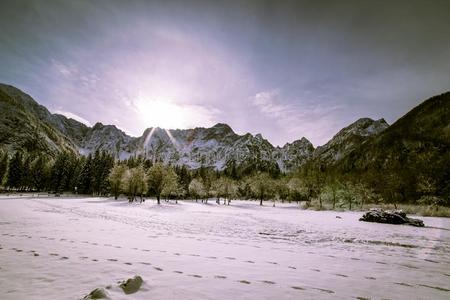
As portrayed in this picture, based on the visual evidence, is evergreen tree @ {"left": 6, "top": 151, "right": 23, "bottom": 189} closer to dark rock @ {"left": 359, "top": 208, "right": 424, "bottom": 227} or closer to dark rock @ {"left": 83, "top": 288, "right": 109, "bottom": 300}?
dark rock @ {"left": 359, "top": 208, "right": 424, "bottom": 227}

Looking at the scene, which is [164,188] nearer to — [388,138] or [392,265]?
[392,265]

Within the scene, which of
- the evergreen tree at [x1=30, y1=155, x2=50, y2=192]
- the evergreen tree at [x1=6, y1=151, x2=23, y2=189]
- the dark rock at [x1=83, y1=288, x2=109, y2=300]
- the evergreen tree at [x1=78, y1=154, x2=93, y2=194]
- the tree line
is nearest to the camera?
the dark rock at [x1=83, y1=288, x2=109, y2=300]

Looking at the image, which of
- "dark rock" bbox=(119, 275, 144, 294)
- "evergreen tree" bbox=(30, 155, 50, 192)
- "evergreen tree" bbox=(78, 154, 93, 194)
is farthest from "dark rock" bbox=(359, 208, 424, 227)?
"evergreen tree" bbox=(30, 155, 50, 192)

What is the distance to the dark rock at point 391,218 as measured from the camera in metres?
27.3

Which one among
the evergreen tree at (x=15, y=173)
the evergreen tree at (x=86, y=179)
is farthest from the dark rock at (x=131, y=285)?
the evergreen tree at (x=15, y=173)

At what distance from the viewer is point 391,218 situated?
29.5 m

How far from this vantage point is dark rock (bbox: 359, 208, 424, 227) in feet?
89.5

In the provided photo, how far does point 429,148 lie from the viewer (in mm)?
130875

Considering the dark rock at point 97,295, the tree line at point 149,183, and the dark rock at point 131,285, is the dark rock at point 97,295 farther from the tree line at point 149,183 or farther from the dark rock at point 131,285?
the tree line at point 149,183

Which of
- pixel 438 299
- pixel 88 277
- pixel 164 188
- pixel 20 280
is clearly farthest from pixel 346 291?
pixel 164 188

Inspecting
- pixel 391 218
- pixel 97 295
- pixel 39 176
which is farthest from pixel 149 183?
pixel 97 295

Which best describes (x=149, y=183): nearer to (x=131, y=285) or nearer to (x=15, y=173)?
(x=15, y=173)

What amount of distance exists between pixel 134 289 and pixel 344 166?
216 meters

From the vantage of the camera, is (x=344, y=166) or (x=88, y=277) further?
(x=344, y=166)
